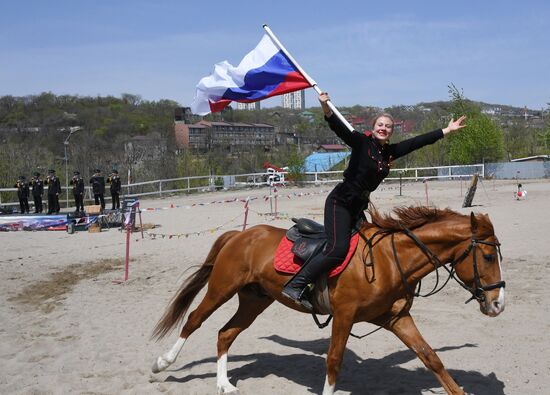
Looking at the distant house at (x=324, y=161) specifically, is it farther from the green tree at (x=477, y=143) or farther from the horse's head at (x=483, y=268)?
the horse's head at (x=483, y=268)

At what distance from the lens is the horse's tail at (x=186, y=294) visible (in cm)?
671

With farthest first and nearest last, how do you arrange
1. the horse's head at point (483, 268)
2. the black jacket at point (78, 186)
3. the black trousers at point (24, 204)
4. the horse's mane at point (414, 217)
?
the black trousers at point (24, 204)
the black jacket at point (78, 186)
the horse's mane at point (414, 217)
the horse's head at point (483, 268)

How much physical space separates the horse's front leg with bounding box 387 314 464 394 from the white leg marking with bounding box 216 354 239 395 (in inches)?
73.0

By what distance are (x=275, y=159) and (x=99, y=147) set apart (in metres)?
27.9

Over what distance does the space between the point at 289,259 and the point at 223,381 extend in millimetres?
1589

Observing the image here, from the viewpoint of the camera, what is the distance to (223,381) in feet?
19.8

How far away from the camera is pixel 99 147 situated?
77.2m

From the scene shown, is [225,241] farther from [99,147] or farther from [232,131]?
[232,131]

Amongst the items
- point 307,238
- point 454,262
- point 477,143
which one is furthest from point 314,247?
point 477,143

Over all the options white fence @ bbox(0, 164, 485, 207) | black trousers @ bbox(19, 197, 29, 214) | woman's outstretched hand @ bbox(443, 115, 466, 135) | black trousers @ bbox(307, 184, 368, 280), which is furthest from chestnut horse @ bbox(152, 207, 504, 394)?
white fence @ bbox(0, 164, 485, 207)

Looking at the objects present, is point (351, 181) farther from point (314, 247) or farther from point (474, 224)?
point (474, 224)

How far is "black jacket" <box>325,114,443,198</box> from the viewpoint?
5184 millimetres

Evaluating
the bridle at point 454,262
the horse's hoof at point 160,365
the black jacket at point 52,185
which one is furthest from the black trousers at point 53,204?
the bridle at point 454,262

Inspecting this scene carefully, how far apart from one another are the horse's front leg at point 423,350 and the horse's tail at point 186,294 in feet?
7.62
